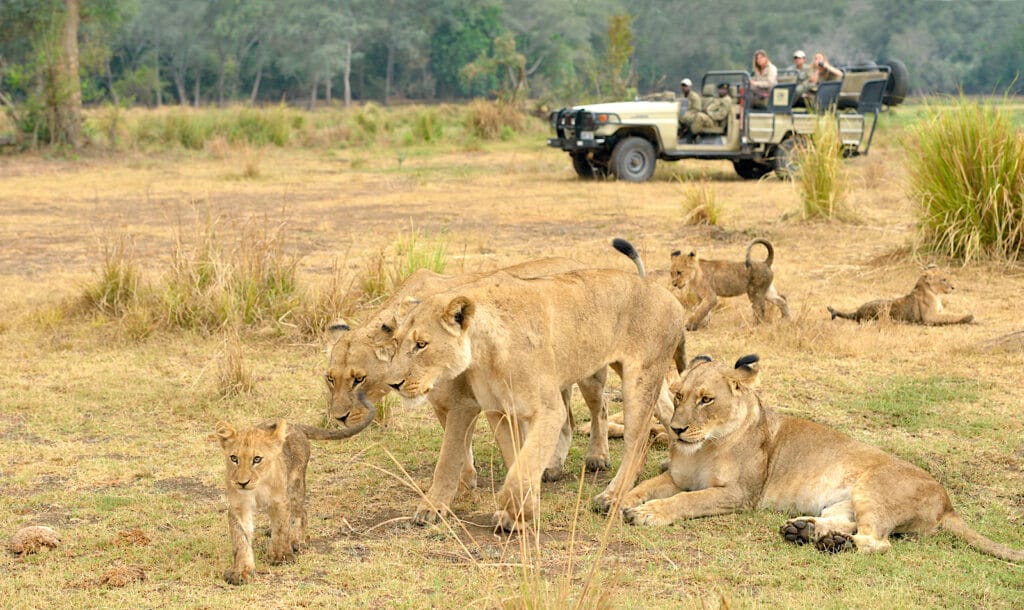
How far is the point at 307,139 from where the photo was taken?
96.1 ft

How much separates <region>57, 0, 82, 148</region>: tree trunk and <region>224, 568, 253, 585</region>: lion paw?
23.5m

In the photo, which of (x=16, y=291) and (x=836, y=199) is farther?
(x=836, y=199)

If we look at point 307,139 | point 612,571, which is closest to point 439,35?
point 307,139

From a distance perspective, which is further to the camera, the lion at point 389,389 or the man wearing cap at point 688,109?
the man wearing cap at point 688,109

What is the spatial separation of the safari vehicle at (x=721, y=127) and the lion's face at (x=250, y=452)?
15.4 metres

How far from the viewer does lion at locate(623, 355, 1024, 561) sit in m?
4.98

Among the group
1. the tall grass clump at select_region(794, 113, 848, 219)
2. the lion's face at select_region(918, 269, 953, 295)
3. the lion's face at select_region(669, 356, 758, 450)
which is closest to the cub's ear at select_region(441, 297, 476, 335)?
the lion's face at select_region(669, 356, 758, 450)

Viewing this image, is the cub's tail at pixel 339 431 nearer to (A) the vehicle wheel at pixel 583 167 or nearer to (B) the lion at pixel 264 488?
(B) the lion at pixel 264 488

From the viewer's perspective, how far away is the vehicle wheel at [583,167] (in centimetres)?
2064

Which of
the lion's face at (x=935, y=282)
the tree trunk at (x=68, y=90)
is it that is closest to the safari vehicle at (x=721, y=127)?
the lion's face at (x=935, y=282)

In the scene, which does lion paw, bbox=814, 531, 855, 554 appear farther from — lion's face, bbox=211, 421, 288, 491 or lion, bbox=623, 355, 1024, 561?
lion's face, bbox=211, 421, 288, 491

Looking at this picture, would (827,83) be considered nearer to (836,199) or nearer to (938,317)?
(836,199)

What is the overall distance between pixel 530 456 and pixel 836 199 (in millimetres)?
10525

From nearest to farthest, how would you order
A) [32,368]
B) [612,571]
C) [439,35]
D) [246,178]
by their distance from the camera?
[612,571] → [32,368] → [246,178] → [439,35]
